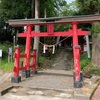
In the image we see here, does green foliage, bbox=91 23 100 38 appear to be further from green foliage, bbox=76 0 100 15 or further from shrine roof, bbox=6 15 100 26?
shrine roof, bbox=6 15 100 26

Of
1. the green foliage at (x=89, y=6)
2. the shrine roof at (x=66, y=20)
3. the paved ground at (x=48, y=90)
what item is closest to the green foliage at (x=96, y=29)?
the green foliage at (x=89, y=6)

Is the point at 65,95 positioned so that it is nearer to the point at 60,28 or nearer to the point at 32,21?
the point at 32,21

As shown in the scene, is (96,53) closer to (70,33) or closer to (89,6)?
(89,6)

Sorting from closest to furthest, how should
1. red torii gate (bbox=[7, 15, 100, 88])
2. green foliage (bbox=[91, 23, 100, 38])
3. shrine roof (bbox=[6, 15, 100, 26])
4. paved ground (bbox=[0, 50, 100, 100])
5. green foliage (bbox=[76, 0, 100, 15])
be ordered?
paved ground (bbox=[0, 50, 100, 100]), red torii gate (bbox=[7, 15, 100, 88]), shrine roof (bbox=[6, 15, 100, 26]), green foliage (bbox=[76, 0, 100, 15]), green foliage (bbox=[91, 23, 100, 38])

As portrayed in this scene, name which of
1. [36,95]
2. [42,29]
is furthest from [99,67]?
[42,29]

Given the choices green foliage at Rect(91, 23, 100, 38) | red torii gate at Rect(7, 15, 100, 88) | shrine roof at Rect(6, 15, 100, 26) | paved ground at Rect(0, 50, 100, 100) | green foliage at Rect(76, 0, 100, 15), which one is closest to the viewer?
paved ground at Rect(0, 50, 100, 100)

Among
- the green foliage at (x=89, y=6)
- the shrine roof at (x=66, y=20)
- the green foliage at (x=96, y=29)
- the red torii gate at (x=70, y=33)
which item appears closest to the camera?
the red torii gate at (x=70, y=33)

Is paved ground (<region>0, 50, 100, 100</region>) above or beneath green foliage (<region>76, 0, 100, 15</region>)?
beneath

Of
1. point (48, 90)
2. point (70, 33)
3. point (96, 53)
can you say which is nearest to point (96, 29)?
point (96, 53)

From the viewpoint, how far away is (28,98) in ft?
28.0

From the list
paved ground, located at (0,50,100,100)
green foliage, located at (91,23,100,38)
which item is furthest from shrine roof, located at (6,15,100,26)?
green foliage, located at (91,23,100,38)

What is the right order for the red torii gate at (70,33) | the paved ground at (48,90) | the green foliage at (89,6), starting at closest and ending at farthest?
the paved ground at (48,90) < the red torii gate at (70,33) < the green foliage at (89,6)

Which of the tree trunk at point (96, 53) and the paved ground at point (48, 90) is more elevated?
the tree trunk at point (96, 53)

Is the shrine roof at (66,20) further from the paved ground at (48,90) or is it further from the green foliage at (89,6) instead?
the green foliage at (89,6)
